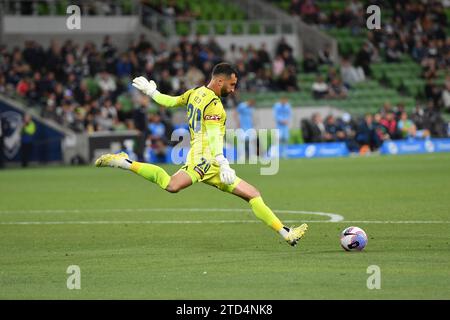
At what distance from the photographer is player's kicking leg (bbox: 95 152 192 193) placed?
13.5 meters

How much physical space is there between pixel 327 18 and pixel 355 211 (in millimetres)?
30500

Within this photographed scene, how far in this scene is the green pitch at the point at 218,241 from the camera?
10.4 m

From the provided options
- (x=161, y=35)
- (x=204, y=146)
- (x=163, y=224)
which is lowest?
(x=163, y=224)

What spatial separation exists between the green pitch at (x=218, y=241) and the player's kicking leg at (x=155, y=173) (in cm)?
83

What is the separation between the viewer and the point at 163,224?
1714 cm

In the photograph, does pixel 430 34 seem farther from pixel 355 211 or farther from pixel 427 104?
pixel 355 211

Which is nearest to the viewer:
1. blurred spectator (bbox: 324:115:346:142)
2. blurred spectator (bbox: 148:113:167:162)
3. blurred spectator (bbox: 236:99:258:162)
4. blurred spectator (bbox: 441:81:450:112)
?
blurred spectator (bbox: 148:113:167:162)

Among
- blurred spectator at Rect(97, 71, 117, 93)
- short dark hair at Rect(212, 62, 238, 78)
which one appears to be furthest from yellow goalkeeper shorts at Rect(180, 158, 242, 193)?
blurred spectator at Rect(97, 71, 117, 93)

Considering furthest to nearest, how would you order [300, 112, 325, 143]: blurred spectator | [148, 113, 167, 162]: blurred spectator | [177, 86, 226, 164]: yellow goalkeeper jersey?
[300, 112, 325, 143]: blurred spectator < [148, 113, 167, 162]: blurred spectator < [177, 86, 226, 164]: yellow goalkeeper jersey

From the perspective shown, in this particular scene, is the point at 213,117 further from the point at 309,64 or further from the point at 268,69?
the point at 309,64

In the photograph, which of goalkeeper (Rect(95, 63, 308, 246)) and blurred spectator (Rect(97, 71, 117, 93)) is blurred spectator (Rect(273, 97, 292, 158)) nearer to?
blurred spectator (Rect(97, 71, 117, 93))

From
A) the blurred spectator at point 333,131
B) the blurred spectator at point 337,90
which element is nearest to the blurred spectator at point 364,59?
the blurred spectator at point 337,90

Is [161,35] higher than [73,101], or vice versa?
[161,35]
